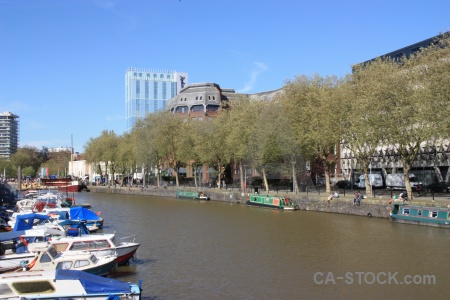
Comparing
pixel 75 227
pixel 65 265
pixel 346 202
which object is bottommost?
pixel 65 265

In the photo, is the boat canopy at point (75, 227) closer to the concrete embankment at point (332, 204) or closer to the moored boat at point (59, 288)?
the moored boat at point (59, 288)

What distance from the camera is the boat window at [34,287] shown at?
65.9ft

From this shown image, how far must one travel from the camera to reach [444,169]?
76.5 metres

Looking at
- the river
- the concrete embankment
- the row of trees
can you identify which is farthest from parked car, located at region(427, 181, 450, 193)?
the river

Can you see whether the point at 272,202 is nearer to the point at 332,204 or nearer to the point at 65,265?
the point at 332,204

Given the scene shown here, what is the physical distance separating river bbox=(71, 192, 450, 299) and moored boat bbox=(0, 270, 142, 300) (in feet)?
15.0

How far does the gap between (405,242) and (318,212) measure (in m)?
23.9

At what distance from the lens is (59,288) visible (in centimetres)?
2006

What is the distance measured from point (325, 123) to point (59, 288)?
164 feet

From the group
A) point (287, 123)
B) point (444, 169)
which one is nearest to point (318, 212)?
point (287, 123)

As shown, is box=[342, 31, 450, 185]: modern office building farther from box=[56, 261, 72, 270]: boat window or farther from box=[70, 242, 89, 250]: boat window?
box=[56, 261, 72, 270]: boat window

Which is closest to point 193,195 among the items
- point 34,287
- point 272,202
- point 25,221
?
point 272,202

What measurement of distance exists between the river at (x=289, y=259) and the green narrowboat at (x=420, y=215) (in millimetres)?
1564

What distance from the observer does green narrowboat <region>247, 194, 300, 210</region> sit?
217ft
